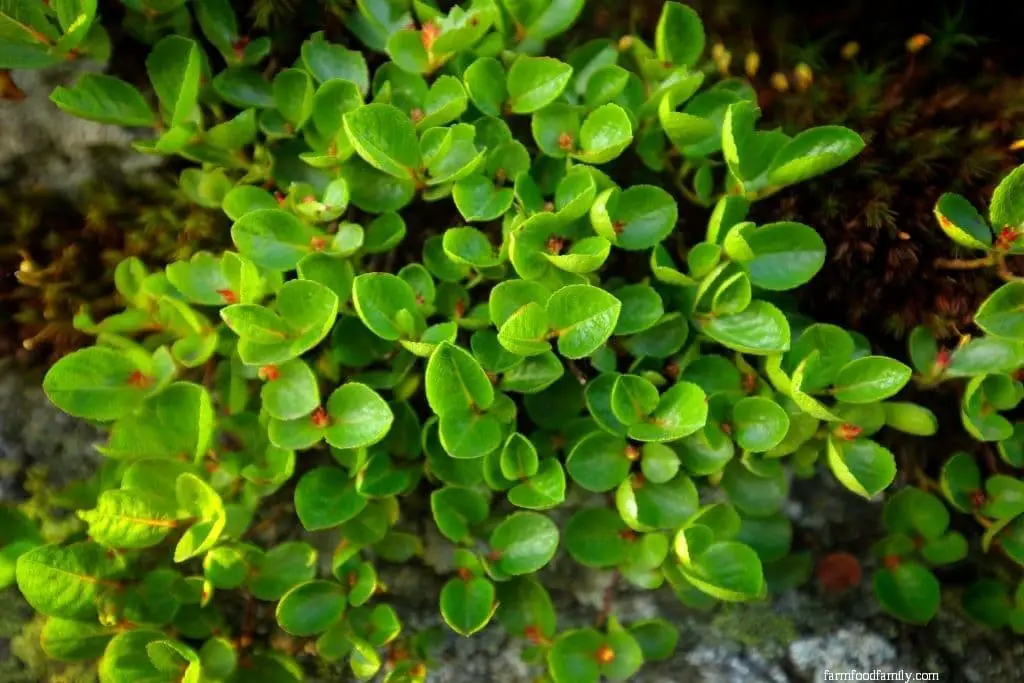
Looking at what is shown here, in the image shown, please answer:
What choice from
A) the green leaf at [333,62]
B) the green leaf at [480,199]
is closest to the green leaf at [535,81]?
the green leaf at [480,199]

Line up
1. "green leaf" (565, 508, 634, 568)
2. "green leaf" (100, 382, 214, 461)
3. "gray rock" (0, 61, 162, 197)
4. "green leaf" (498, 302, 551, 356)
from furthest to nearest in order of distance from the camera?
"gray rock" (0, 61, 162, 197) → "green leaf" (565, 508, 634, 568) → "green leaf" (100, 382, 214, 461) → "green leaf" (498, 302, 551, 356)

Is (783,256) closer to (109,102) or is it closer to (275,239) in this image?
(275,239)

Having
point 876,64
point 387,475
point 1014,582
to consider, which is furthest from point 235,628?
point 876,64

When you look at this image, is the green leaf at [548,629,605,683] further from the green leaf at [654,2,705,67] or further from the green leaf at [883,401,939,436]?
the green leaf at [654,2,705,67]

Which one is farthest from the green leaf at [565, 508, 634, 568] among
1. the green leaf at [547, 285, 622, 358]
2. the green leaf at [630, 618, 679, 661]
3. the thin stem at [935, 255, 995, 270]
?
the thin stem at [935, 255, 995, 270]

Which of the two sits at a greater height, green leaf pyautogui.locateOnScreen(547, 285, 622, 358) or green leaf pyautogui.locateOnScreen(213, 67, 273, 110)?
green leaf pyautogui.locateOnScreen(213, 67, 273, 110)

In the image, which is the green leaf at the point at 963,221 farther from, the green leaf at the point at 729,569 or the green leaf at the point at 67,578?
the green leaf at the point at 67,578

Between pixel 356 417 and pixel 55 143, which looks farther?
pixel 55 143

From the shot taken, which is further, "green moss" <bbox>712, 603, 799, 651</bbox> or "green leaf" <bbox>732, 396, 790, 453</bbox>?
"green moss" <bbox>712, 603, 799, 651</bbox>

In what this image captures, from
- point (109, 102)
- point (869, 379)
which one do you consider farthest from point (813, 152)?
point (109, 102)
